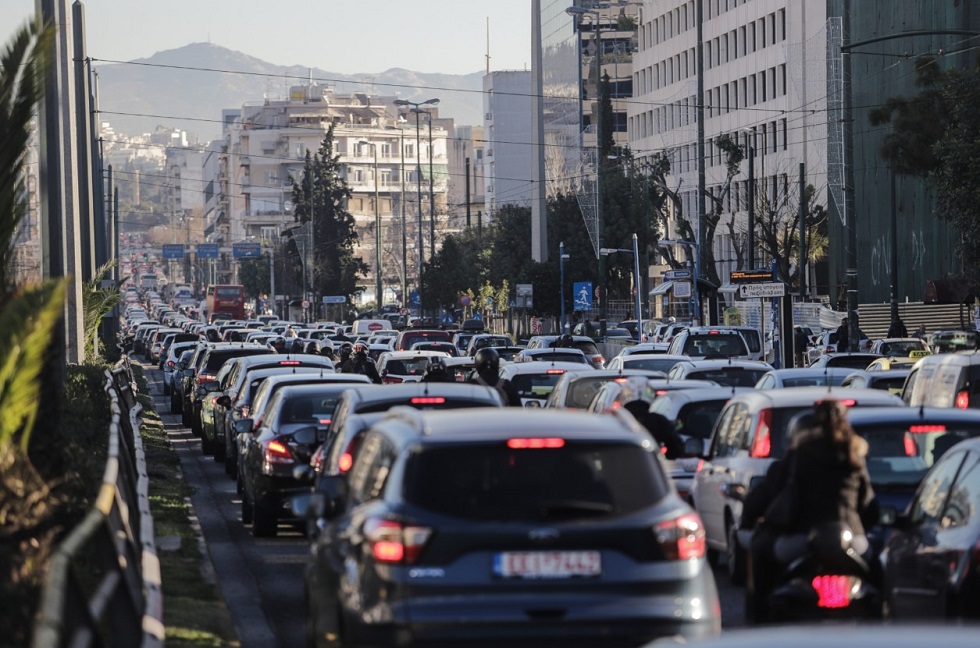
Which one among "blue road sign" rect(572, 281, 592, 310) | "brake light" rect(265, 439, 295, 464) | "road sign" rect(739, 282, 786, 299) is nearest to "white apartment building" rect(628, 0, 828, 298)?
"blue road sign" rect(572, 281, 592, 310)

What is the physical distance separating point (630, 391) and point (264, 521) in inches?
149

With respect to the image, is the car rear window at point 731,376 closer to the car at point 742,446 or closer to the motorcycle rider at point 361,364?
the motorcycle rider at point 361,364

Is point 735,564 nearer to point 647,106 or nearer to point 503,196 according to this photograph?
point 647,106

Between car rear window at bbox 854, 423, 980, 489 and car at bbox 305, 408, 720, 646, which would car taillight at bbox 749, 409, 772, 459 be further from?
car at bbox 305, 408, 720, 646

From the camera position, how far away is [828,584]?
9.59 m

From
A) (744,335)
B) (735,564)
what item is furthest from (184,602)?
(744,335)

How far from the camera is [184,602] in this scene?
44.1ft

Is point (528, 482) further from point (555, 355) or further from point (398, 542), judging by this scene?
point (555, 355)

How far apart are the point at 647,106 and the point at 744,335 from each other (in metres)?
89.0

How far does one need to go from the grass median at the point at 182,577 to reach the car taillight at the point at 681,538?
3.92 metres

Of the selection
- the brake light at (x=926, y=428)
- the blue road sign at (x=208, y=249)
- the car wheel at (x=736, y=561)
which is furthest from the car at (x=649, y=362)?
the blue road sign at (x=208, y=249)

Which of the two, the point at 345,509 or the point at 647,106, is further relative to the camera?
the point at 647,106

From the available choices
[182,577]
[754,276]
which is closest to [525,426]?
[182,577]

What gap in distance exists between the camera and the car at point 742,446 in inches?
572
